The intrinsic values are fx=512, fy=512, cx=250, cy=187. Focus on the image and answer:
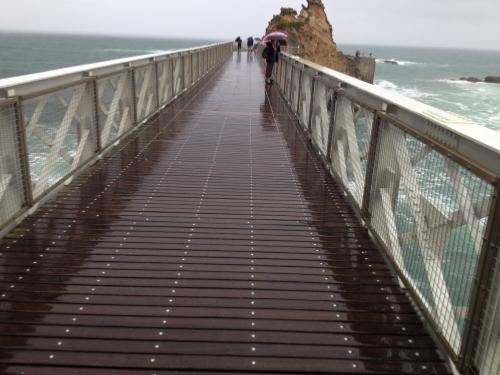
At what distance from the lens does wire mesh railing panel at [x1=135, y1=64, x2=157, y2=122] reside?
7.96 m

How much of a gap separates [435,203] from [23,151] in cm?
300

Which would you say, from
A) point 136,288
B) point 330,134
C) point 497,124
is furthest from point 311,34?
point 136,288

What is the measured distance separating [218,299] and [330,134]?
3.41m

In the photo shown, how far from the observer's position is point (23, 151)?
12.9ft

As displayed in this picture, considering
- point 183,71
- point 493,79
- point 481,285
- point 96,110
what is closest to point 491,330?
point 481,285

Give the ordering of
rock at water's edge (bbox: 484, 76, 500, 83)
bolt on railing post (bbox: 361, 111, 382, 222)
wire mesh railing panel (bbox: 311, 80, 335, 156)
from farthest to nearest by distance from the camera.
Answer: rock at water's edge (bbox: 484, 76, 500, 83) < wire mesh railing panel (bbox: 311, 80, 335, 156) < bolt on railing post (bbox: 361, 111, 382, 222)

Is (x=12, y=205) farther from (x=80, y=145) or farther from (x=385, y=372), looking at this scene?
(x=385, y=372)

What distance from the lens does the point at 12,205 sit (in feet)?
12.9

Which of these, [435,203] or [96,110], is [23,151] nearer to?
[96,110]

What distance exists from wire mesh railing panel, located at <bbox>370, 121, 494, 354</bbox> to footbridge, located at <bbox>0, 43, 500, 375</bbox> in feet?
0.05

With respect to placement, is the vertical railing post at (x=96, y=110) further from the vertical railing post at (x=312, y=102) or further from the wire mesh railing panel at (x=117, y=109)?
the vertical railing post at (x=312, y=102)

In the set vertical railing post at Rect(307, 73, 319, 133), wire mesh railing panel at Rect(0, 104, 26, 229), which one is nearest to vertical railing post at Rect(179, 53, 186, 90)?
vertical railing post at Rect(307, 73, 319, 133)

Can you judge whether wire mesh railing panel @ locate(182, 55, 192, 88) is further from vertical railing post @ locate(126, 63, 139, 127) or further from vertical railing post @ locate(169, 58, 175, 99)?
vertical railing post @ locate(126, 63, 139, 127)

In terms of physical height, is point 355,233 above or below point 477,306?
below
